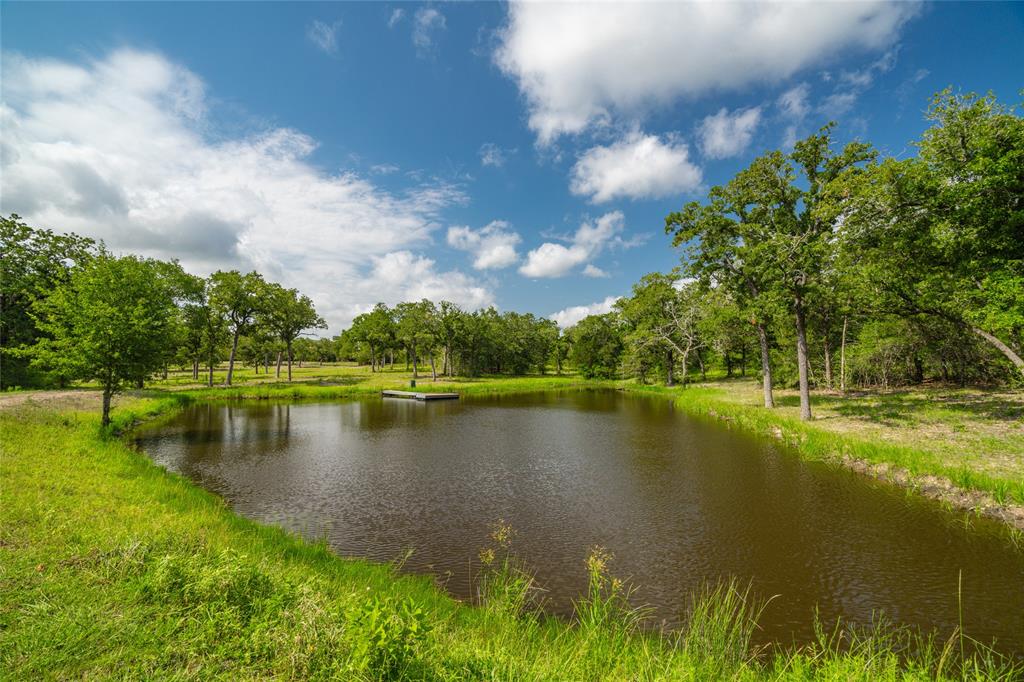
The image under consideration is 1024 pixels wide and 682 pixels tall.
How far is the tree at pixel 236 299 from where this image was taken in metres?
54.9

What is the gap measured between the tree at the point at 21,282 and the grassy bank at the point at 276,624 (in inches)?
1657

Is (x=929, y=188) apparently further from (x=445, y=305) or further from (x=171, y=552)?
(x=445, y=305)

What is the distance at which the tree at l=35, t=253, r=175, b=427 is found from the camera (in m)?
21.8

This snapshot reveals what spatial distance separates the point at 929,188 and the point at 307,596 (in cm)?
Answer: 2653

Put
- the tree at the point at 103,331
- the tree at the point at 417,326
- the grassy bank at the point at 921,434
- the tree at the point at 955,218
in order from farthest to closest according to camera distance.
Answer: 1. the tree at the point at 417,326
2. the tree at the point at 103,331
3. the tree at the point at 955,218
4. the grassy bank at the point at 921,434

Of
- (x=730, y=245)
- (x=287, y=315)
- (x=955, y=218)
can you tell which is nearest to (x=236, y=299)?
(x=287, y=315)

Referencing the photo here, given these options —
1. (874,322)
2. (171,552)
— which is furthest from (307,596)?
(874,322)

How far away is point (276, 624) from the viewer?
555 cm

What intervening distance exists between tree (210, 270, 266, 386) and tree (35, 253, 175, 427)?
31365 mm

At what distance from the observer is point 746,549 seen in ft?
37.2

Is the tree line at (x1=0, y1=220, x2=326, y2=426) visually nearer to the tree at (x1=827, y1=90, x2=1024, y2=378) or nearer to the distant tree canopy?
the distant tree canopy

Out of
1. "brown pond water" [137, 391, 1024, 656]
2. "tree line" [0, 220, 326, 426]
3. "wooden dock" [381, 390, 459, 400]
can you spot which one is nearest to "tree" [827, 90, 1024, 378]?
"brown pond water" [137, 391, 1024, 656]

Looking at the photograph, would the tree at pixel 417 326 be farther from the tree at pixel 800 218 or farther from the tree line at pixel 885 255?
the tree at pixel 800 218

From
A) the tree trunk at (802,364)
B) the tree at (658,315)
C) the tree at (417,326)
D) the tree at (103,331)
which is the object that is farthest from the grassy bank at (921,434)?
the tree at (417,326)
